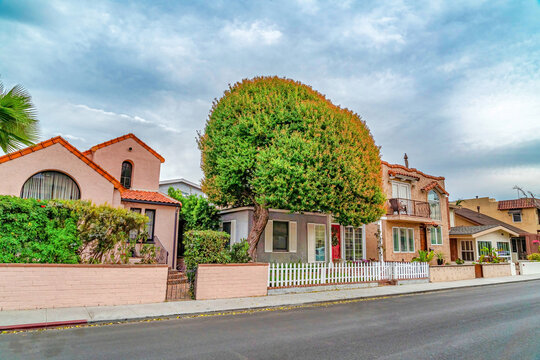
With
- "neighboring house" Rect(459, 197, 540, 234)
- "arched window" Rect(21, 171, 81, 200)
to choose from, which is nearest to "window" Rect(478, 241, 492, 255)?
"neighboring house" Rect(459, 197, 540, 234)

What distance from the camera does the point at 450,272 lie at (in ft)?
60.1

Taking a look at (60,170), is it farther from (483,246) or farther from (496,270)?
(483,246)

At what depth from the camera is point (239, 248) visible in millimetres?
12141

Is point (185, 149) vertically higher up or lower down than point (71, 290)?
higher up

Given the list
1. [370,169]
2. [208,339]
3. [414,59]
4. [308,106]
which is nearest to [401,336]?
[208,339]

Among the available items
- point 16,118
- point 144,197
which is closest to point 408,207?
point 144,197

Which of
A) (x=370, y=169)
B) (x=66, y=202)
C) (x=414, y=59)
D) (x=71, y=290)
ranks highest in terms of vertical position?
(x=414, y=59)

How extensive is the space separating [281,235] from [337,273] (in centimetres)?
424

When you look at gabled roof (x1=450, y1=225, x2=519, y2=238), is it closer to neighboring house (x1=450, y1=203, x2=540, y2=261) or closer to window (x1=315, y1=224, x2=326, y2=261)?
neighboring house (x1=450, y1=203, x2=540, y2=261)

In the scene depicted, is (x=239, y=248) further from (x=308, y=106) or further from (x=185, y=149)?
(x=185, y=149)

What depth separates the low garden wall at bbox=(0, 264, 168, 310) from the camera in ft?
26.7

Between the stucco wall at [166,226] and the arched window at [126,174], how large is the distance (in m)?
2.70

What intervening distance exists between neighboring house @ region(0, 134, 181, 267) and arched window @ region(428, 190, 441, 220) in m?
→ 19.2

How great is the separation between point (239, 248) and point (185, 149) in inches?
399
